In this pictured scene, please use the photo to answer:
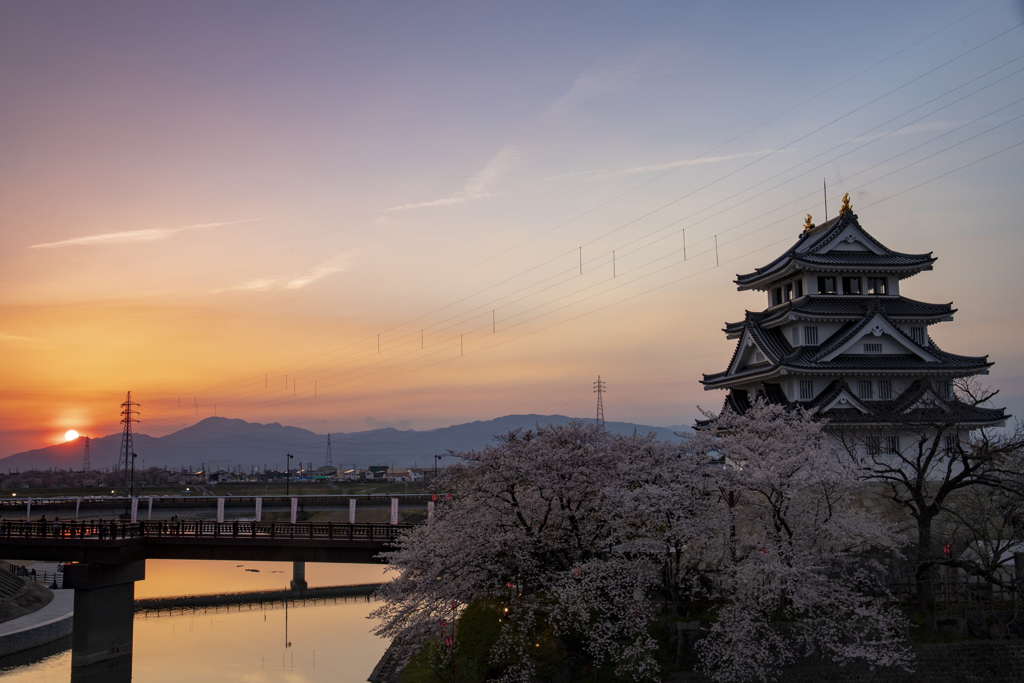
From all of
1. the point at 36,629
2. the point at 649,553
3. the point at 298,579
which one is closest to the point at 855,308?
the point at 649,553

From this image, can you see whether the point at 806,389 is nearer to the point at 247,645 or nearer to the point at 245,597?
the point at 247,645

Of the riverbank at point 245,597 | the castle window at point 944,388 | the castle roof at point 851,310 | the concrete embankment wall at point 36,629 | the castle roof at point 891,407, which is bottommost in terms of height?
the riverbank at point 245,597


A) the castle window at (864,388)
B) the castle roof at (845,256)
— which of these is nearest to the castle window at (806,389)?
the castle window at (864,388)

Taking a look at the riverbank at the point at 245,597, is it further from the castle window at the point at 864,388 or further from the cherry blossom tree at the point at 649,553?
the castle window at the point at 864,388

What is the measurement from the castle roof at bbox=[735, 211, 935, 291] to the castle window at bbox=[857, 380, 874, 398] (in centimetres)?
659

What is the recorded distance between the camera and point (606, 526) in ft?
93.7

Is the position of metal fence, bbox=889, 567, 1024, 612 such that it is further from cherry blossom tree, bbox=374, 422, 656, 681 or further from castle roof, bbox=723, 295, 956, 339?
castle roof, bbox=723, 295, 956, 339

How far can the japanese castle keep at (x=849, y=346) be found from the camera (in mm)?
37500

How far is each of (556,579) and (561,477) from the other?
3810 millimetres

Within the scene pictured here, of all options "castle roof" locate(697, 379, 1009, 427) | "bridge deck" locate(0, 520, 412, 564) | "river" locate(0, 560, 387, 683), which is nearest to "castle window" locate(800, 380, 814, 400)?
"castle roof" locate(697, 379, 1009, 427)

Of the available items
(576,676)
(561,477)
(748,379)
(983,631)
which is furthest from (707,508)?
(748,379)

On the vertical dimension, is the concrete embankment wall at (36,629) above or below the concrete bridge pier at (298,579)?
above

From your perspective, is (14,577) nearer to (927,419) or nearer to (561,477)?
(561,477)

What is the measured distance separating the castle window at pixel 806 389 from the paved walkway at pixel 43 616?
44.9 m
